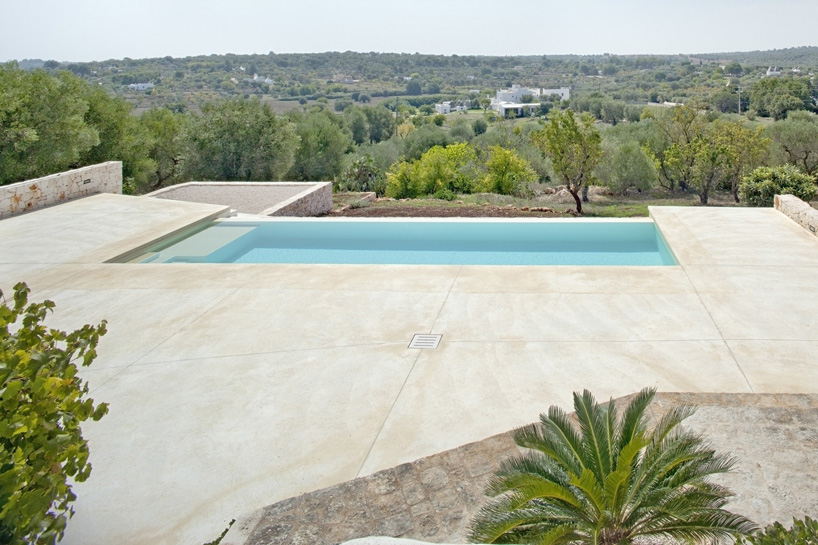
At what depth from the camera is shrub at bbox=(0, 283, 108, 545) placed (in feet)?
7.04

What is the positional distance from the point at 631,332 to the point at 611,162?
968 inches

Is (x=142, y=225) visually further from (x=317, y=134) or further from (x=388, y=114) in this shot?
(x=388, y=114)

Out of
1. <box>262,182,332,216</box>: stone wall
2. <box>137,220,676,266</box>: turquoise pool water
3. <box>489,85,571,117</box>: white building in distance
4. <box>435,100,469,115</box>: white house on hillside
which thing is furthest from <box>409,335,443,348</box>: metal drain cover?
<box>489,85,571,117</box>: white building in distance

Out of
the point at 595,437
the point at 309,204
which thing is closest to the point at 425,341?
the point at 595,437

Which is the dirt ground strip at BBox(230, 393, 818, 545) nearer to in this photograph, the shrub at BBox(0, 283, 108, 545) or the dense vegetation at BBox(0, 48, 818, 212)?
the shrub at BBox(0, 283, 108, 545)

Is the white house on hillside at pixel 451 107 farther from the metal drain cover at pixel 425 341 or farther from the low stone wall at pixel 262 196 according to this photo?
the metal drain cover at pixel 425 341

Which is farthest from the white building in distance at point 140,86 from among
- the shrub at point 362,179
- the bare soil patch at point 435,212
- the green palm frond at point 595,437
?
the green palm frond at point 595,437

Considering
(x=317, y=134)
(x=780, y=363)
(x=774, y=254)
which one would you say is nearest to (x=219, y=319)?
(x=780, y=363)

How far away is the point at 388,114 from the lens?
62812 millimetres

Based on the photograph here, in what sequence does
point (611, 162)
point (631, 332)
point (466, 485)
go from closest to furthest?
point (466, 485) < point (631, 332) < point (611, 162)

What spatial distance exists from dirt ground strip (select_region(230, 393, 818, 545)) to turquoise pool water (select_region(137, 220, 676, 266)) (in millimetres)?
6017

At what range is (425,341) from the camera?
6566mm

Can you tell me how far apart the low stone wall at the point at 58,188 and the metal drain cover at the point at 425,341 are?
9293mm

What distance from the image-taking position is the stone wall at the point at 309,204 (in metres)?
13.7
